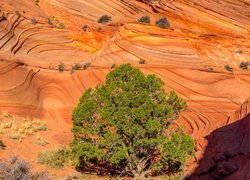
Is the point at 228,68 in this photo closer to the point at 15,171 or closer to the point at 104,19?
the point at 15,171

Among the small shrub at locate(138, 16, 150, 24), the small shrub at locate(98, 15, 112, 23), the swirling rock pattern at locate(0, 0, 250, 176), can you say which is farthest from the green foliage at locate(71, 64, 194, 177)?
the small shrub at locate(98, 15, 112, 23)

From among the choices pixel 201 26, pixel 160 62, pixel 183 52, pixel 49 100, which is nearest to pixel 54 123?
pixel 49 100

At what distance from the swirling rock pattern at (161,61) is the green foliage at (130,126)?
195 inches

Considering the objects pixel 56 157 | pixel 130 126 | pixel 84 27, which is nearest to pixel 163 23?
pixel 84 27

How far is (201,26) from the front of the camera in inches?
1203

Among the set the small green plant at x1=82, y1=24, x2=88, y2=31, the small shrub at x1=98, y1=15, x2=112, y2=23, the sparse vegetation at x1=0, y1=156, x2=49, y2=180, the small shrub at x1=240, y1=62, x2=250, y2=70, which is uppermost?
the small shrub at x1=98, y1=15, x2=112, y2=23

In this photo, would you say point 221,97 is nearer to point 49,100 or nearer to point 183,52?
point 183,52

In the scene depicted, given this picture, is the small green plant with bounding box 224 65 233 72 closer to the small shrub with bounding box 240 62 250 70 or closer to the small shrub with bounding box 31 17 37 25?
the small shrub with bounding box 240 62 250 70

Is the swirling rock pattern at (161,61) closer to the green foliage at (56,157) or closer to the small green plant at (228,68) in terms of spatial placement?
the small green plant at (228,68)

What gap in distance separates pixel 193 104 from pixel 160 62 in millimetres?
4338

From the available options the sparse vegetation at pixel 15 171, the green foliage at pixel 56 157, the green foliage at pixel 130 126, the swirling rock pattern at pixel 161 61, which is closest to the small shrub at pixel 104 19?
the swirling rock pattern at pixel 161 61

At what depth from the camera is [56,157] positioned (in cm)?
1867

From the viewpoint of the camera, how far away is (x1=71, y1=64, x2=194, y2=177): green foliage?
15.7m

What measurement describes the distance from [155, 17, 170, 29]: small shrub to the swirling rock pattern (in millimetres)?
702
